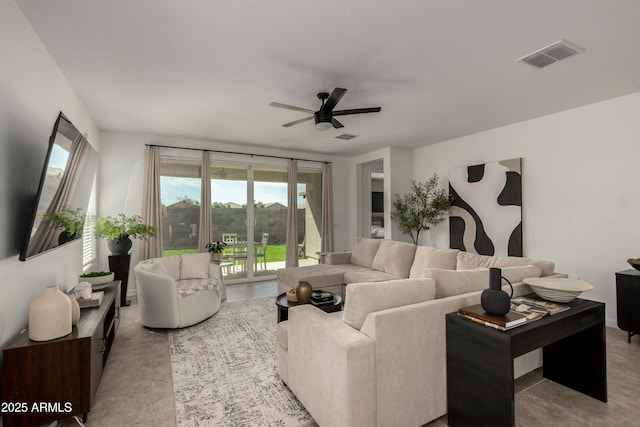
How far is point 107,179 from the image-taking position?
16.4 feet

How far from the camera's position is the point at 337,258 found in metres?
5.22

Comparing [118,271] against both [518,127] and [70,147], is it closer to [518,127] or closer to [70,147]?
[70,147]

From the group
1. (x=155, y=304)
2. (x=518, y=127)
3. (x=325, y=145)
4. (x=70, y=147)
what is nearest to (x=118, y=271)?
(x=155, y=304)

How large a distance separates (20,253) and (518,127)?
19.3ft

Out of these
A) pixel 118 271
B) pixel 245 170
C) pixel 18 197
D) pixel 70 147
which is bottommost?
pixel 118 271

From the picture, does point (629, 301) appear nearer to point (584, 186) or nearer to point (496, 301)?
point (584, 186)

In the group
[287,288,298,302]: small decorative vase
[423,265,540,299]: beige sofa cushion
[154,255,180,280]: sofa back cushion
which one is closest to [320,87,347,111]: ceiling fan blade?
[423,265,540,299]: beige sofa cushion

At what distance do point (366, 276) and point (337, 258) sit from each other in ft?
3.53

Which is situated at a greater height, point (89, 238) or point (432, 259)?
point (89, 238)

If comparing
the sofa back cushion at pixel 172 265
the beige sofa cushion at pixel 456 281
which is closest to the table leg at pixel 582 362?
the beige sofa cushion at pixel 456 281

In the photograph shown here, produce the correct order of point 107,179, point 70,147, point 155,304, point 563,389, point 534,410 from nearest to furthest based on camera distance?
point 534,410
point 563,389
point 70,147
point 155,304
point 107,179

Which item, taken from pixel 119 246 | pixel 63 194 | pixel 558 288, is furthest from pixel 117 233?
pixel 558 288

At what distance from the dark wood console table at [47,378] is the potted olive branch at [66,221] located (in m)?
0.81

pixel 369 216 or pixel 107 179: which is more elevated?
pixel 107 179
